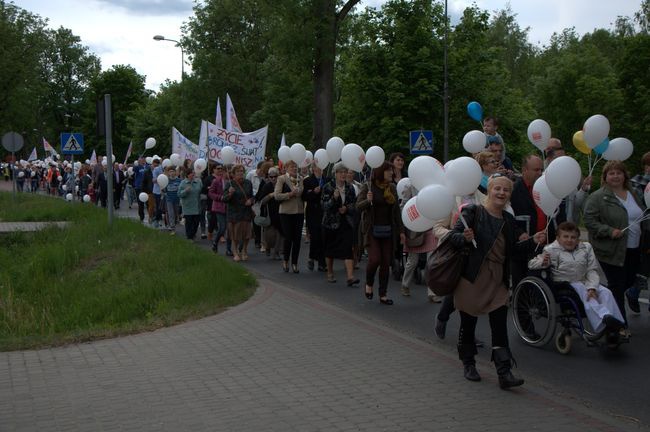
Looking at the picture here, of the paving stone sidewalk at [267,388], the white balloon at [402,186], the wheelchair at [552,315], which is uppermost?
the white balloon at [402,186]

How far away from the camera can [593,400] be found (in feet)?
20.1

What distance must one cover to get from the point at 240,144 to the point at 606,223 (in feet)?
46.4

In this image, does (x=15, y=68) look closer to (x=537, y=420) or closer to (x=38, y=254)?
(x=38, y=254)

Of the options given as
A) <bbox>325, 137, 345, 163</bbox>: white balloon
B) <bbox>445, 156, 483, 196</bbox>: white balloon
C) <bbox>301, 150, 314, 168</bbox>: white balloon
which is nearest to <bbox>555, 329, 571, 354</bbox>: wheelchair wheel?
<bbox>445, 156, 483, 196</bbox>: white balloon

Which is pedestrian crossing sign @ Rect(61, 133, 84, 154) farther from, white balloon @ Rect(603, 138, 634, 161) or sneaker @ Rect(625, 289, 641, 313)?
sneaker @ Rect(625, 289, 641, 313)

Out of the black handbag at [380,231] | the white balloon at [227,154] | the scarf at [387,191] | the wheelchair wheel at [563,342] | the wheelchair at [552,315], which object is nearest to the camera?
the wheelchair at [552,315]

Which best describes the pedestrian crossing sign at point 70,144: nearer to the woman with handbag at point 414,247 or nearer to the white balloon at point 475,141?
the woman with handbag at point 414,247

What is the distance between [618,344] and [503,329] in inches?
70.8

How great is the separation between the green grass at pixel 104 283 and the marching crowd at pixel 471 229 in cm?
141

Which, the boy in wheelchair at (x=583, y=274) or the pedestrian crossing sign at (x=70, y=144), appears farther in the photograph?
the pedestrian crossing sign at (x=70, y=144)

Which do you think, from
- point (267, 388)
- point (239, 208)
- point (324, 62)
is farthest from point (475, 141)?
point (324, 62)

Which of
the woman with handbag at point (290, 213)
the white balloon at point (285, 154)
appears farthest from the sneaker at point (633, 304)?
the white balloon at point (285, 154)

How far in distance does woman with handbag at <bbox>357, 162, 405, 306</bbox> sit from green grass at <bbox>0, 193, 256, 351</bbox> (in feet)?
5.99

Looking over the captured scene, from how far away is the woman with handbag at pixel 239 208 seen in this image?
15.1 metres
